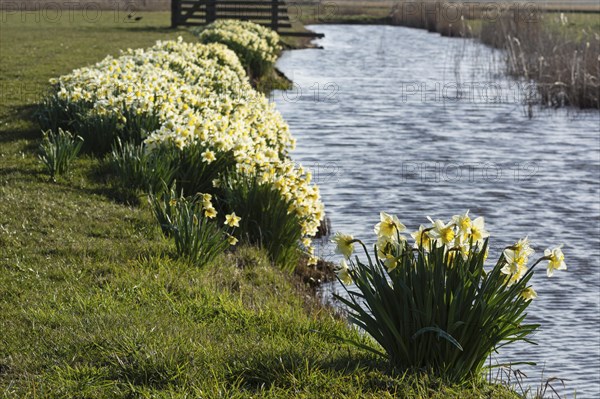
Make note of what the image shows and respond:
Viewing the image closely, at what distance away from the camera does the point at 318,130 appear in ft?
59.9

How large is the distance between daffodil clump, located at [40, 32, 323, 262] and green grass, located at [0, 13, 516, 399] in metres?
0.70

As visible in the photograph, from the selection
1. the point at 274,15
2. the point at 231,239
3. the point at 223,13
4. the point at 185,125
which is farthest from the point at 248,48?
the point at 223,13

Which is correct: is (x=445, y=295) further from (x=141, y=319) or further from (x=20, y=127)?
(x=20, y=127)

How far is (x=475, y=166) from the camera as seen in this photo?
15133mm

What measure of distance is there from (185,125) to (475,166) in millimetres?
6799

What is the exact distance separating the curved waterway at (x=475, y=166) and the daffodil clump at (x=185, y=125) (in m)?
1.02

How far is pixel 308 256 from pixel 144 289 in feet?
10.4

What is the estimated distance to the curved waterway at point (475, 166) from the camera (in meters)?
8.04

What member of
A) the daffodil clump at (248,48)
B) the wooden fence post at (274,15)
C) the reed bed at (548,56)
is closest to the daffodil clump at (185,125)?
the reed bed at (548,56)

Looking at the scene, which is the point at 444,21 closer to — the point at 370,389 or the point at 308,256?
the point at 308,256

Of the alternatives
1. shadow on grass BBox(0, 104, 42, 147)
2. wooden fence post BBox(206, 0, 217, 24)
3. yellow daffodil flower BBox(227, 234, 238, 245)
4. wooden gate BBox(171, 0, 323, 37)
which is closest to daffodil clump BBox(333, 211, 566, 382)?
yellow daffodil flower BBox(227, 234, 238, 245)

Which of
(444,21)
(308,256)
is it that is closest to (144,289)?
(308,256)

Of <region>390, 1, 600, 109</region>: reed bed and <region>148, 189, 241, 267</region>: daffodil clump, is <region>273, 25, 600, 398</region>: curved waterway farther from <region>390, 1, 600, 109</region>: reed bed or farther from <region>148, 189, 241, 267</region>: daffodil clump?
<region>148, 189, 241, 267</region>: daffodil clump

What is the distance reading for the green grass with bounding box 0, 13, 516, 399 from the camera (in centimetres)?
472
